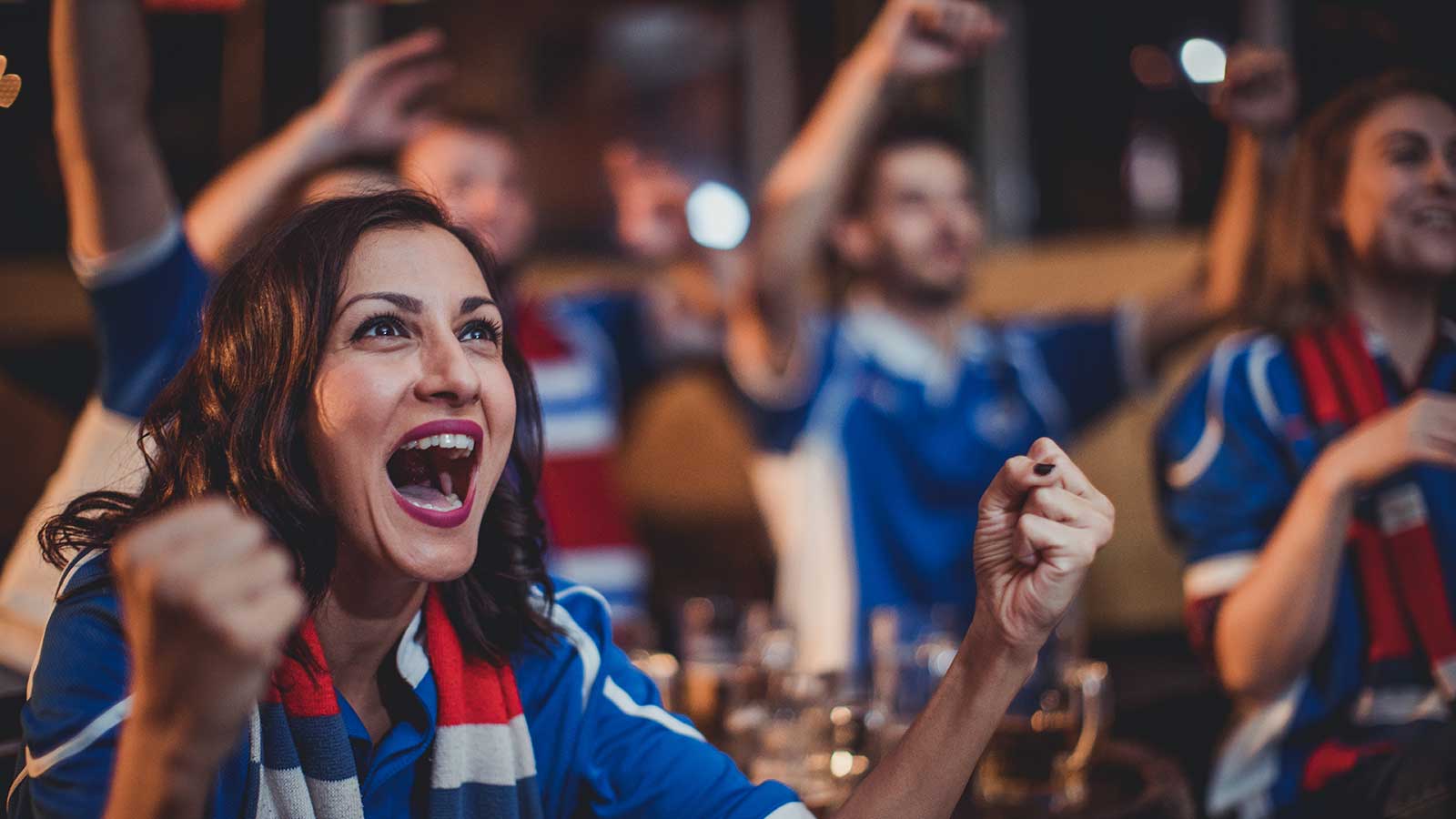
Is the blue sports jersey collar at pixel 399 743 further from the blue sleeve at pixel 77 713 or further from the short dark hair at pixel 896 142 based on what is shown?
the short dark hair at pixel 896 142

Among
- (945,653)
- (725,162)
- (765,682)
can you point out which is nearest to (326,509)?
(765,682)

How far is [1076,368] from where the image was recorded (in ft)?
8.75

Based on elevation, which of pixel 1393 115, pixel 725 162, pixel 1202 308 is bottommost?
pixel 1202 308

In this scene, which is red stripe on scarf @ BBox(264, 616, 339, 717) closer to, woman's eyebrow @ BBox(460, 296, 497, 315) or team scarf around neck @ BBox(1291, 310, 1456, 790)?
woman's eyebrow @ BBox(460, 296, 497, 315)

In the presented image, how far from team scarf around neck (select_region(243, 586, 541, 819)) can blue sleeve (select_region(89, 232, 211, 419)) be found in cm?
61

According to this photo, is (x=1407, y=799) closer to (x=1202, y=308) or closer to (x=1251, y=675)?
(x=1251, y=675)

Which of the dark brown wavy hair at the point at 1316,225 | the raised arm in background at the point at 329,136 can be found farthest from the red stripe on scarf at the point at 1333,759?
the raised arm in background at the point at 329,136

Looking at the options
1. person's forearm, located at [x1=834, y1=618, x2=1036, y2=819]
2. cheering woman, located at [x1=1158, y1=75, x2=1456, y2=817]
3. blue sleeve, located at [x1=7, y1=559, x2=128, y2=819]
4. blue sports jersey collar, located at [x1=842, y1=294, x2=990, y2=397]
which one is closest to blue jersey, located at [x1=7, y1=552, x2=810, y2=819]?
blue sleeve, located at [x1=7, y1=559, x2=128, y2=819]

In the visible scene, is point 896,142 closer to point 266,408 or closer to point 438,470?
point 438,470

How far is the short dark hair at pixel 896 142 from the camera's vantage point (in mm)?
2691

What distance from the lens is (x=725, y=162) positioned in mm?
4246

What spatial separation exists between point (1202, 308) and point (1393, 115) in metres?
0.81

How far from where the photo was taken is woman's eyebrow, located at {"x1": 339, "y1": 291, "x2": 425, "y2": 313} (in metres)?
1.14

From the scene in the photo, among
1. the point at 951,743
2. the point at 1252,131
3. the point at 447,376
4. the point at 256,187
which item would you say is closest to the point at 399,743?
the point at 447,376
